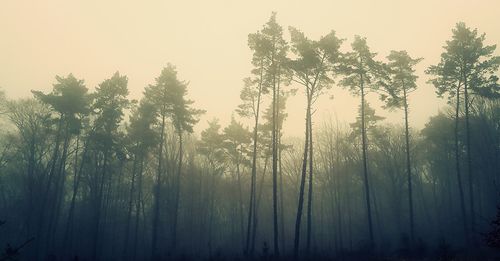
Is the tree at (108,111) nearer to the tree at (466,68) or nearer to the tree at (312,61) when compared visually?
the tree at (312,61)

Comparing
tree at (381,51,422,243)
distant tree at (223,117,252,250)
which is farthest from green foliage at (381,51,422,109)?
distant tree at (223,117,252,250)

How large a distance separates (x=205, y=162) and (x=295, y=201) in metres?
15.5

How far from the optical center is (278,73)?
83.9 ft

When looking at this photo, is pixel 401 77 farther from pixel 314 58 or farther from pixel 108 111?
pixel 108 111

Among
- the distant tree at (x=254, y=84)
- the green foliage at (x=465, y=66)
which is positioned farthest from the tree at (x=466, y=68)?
the distant tree at (x=254, y=84)

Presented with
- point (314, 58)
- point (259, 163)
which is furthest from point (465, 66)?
point (259, 163)

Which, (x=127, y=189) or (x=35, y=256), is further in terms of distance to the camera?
(x=127, y=189)

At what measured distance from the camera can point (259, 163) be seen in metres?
48.6

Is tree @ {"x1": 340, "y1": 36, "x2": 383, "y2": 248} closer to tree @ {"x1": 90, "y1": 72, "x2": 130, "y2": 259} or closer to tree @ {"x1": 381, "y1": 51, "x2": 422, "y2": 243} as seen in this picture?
tree @ {"x1": 381, "y1": 51, "x2": 422, "y2": 243}

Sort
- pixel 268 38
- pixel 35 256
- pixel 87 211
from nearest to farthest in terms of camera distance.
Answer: pixel 268 38
pixel 35 256
pixel 87 211

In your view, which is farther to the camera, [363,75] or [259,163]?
[259,163]

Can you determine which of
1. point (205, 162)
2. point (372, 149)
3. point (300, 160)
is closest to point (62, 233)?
point (205, 162)

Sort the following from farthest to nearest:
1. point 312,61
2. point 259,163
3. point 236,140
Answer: point 259,163 → point 236,140 → point 312,61

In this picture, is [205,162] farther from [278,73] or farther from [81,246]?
[278,73]
